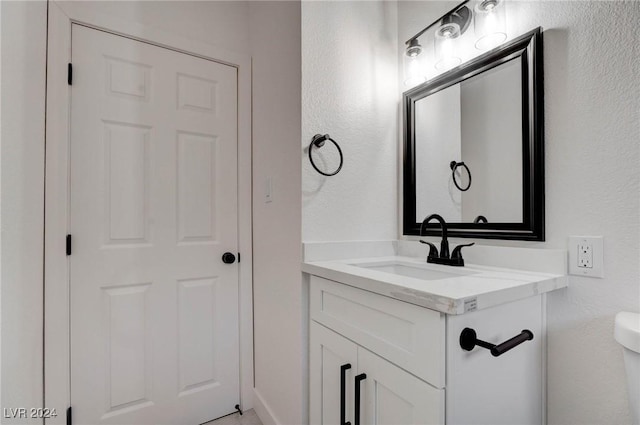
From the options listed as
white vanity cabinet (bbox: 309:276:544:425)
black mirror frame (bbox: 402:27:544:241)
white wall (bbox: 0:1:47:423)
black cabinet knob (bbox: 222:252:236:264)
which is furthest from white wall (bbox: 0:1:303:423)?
black mirror frame (bbox: 402:27:544:241)

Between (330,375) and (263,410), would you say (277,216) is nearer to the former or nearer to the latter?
(330,375)

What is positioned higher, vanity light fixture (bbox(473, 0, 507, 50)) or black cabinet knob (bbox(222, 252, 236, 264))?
vanity light fixture (bbox(473, 0, 507, 50))

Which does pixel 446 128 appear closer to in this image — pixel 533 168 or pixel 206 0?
pixel 533 168

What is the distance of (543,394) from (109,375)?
1784 millimetres

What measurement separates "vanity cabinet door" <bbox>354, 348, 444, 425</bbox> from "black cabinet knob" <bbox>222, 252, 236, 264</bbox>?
0.96 metres

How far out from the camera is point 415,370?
2.69 feet

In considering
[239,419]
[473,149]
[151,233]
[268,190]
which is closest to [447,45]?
[473,149]

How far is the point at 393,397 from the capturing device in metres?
0.89

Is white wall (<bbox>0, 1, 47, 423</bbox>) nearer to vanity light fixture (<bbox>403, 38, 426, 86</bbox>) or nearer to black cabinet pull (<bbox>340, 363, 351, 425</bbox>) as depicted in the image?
black cabinet pull (<bbox>340, 363, 351, 425</bbox>)

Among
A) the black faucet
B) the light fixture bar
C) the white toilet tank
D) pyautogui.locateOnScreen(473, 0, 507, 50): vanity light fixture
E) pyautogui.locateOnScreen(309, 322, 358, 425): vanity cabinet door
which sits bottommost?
pyautogui.locateOnScreen(309, 322, 358, 425): vanity cabinet door

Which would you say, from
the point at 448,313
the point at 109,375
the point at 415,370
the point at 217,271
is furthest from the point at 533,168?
the point at 109,375

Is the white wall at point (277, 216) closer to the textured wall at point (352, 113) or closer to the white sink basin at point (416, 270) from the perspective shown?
the textured wall at point (352, 113)

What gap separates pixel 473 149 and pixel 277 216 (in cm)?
93

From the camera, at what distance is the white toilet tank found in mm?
752
